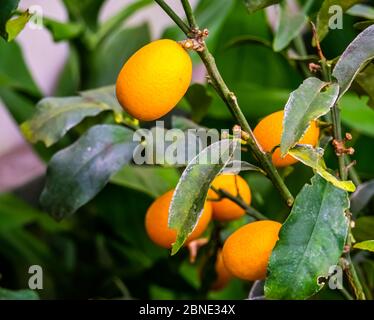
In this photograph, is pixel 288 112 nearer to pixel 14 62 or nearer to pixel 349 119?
pixel 349 119

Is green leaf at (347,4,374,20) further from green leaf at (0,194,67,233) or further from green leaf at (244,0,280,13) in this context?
green leaf at (0,194,67,233)

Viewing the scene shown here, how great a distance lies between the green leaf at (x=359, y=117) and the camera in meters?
0.91

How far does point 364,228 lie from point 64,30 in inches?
18.1

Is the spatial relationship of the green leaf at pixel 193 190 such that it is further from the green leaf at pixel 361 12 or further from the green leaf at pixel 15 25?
the green leaf at pixel 361 12

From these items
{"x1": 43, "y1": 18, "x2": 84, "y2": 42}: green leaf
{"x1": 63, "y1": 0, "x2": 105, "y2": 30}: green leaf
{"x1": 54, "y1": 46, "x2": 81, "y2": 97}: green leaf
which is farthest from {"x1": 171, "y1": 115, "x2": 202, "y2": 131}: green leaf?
{"x1": 54, "y1": 46, "x2": 81, "y2": 97}: green leaf

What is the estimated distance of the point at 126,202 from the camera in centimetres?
94

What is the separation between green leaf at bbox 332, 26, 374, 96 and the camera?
1.31 feet

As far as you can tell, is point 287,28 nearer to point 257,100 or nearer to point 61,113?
point 61,113

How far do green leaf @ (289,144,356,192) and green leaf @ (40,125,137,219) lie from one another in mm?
192

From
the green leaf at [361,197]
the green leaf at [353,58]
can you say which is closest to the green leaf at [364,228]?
the green leaf at [361,197]

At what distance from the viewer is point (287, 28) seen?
0.58 metres
